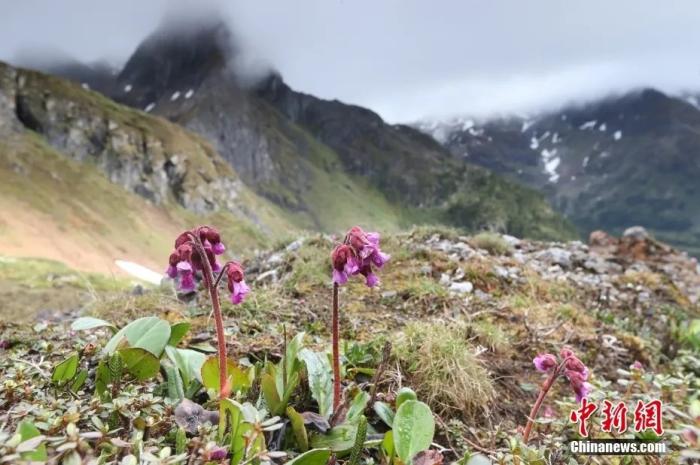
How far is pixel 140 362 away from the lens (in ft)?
9.34

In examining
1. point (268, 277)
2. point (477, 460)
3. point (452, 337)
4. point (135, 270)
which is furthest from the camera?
point (135, 270)

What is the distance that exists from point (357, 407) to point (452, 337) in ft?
4.86

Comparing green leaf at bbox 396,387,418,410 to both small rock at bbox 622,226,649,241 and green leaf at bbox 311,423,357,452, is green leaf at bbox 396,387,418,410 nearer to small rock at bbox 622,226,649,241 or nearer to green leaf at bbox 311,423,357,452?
green leaf at bbox 311,423,357,452

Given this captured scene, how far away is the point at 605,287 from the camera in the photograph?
26.7 feet

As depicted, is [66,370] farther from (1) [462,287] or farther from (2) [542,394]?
(1) [462,287]

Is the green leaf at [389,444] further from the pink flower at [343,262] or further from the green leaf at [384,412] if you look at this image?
the pink flower at [343,262]

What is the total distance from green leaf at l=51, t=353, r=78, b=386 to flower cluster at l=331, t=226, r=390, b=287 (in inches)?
57.4

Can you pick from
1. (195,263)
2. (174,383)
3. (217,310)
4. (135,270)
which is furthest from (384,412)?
(135,270)

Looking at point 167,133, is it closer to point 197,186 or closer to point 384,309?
point 197,186

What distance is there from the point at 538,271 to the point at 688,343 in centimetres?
241

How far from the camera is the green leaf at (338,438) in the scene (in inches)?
97.4

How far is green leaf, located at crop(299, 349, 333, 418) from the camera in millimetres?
2818

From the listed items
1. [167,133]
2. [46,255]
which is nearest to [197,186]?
[167,133]

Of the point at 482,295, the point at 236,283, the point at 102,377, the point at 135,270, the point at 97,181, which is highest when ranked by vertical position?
the point at 97,181
